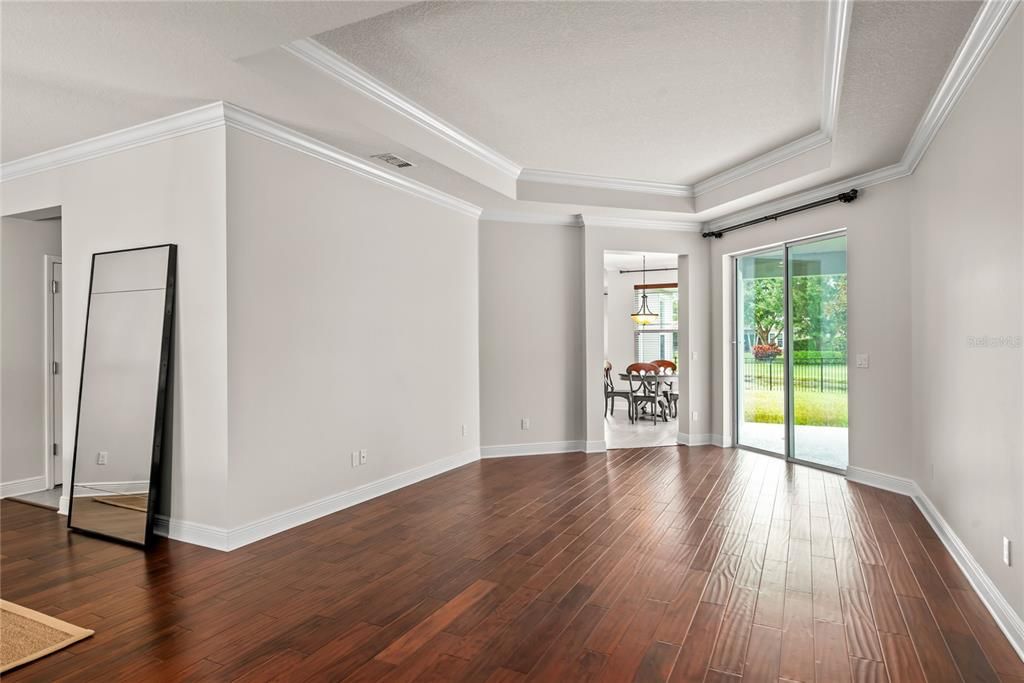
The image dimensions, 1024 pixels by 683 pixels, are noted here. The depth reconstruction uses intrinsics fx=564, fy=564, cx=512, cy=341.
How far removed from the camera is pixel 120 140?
3936 millimetres

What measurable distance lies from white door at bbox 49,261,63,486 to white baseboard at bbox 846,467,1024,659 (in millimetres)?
6718

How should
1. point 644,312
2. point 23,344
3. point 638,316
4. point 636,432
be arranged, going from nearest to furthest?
point 23,344, point 636,432, point 638,316, point 644,312

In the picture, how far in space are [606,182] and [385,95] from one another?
2937 millimetres

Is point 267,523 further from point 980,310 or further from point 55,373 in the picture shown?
point 980,310

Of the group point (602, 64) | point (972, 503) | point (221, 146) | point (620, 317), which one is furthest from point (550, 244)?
point (620, 317)

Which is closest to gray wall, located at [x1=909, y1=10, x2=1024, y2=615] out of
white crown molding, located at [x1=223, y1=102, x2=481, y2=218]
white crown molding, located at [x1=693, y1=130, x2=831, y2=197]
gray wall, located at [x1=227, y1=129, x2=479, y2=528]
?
white crown molding, located at [x1=693, y1=130, x2=831, y2=197]

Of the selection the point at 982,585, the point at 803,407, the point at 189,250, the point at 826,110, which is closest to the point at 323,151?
the point at 189,250

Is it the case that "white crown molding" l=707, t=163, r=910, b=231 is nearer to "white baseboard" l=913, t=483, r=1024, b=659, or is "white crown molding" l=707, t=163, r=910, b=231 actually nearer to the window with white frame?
"white baseboard" l=913, t=483, r=1024, b=659

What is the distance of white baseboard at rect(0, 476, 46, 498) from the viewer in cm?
480

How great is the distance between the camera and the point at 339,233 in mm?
4402

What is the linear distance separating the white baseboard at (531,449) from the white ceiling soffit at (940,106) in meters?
3.31

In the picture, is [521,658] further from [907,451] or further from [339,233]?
[907,451]

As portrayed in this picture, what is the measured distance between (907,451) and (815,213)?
2373 mm

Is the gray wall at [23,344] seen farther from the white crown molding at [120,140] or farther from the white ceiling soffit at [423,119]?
the white ceiling soffit at [423,119]
